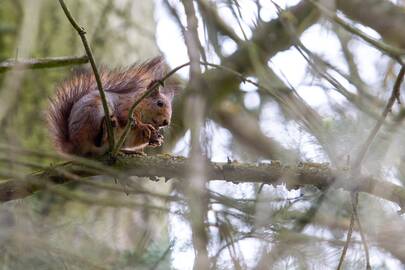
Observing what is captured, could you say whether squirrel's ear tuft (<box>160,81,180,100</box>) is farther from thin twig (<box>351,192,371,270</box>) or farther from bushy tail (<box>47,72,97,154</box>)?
thin twig (<box>351,192,371,270</box>)

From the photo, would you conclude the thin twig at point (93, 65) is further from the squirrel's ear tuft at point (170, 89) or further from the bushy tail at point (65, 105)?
the squirrel's ear tuft at point (170, 89)

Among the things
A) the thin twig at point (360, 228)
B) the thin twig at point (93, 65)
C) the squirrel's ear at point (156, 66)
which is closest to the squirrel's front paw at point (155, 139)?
the squirrel's ear at point (156, 66)

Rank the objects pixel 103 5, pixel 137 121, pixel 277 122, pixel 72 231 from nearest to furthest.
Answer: pixel 137 121 → pixel 72 231 → pixel 277 122 → pixel 103 5

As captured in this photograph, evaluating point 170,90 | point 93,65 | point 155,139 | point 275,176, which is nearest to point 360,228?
point 275,176

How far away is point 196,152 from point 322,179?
653 millimetres

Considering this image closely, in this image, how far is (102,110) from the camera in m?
1.75

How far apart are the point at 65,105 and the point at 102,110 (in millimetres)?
145

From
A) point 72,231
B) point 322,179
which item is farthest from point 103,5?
point 322,179

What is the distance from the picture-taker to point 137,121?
174 cm

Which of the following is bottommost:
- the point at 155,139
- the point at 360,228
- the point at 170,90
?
the point at 360,228

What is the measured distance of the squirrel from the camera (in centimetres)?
174

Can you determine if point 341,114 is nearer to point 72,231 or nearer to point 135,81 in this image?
point 135,81

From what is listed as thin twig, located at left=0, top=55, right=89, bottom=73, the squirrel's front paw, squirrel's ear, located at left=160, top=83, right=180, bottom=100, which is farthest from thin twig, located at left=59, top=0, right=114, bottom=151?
squirrel's ear, located at left=160, top=83, right=180, bottom=100

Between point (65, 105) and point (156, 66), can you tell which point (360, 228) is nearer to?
point (156, 66)
